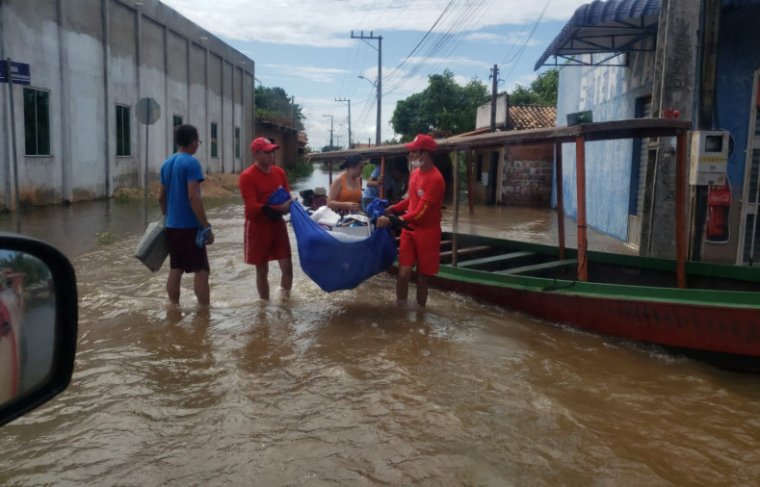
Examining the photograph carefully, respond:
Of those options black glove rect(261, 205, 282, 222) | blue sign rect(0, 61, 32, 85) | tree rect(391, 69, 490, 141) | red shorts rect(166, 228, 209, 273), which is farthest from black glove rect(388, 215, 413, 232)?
tree rect(391, 69, 490, 141)

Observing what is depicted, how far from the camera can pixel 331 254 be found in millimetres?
5879

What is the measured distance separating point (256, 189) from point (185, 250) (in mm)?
836

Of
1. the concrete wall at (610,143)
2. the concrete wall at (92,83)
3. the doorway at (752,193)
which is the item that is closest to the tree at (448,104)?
the concrete wall at (92,83)

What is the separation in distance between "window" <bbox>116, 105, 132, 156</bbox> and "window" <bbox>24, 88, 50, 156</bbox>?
3480 mm

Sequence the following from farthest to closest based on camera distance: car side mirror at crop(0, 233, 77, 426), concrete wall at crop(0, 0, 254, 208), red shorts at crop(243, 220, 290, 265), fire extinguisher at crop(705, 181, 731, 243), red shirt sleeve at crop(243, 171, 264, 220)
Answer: concrete wall at crop(0, 0, 254, 208) < fire extinguisher at crop(705, 181, 731, 243) < red shorts at crop(243, 220, 290, 265) < red shirt sleeve at crop(243, 171, 264, 220) < car side mirror at crop(0, 233, 77, 426)

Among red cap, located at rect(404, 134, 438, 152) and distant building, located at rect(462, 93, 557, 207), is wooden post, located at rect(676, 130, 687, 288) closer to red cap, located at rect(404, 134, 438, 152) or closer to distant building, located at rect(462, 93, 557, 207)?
red cap, located at rect(404, 134, 438, 152)

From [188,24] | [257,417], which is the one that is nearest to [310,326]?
[257,417]

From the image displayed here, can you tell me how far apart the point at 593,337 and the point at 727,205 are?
3649 millimetres

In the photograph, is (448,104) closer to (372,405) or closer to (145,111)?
(145,111)

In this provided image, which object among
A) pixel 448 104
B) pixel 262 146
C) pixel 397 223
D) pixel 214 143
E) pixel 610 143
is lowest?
pixel 397 223

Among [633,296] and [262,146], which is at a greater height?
[262,146]

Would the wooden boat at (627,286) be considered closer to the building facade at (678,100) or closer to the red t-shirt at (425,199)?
the red t-shirt at (425,199)

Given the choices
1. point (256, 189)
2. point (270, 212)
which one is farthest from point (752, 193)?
point (256, 189)

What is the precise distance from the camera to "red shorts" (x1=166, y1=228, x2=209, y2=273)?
5.56 m
